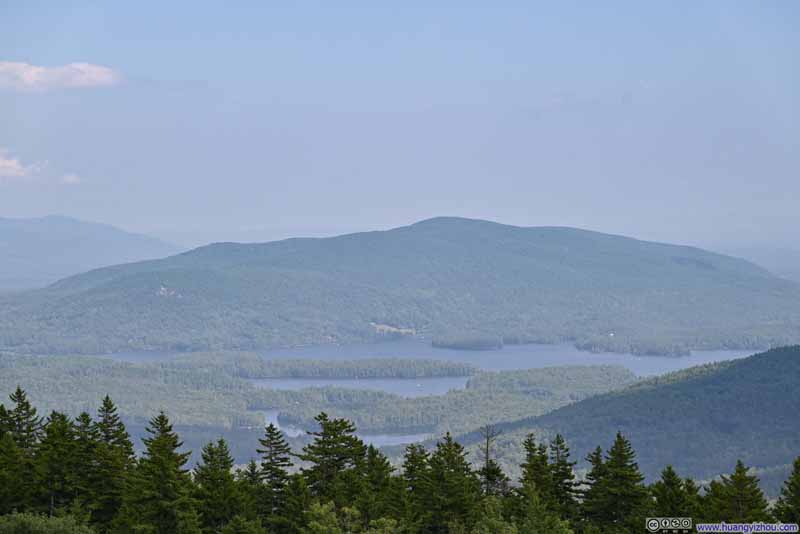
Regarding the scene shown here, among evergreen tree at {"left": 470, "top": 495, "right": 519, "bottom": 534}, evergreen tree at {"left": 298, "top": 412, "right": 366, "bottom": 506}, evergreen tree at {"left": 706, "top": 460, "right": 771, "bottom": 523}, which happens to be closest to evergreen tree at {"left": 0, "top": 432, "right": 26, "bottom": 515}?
evergreen tree at {"left": 298, "top": 412, "right": 366, "bottom": 506}

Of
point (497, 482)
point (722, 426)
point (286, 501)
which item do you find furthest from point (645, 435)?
point (286, 501)

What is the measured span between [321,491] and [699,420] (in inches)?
5043

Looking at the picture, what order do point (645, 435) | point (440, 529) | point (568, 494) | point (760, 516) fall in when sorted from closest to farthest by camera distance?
1. point (760, 516)
2. point (440, 529)
3. point (568, 494)
4. point (645, 435)

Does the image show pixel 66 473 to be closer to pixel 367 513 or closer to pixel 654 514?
pixel 367 513

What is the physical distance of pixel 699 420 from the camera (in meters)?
170

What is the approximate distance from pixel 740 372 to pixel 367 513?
158969 mm

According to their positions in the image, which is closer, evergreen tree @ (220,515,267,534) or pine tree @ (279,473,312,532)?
evergreen tree @ (220,515,267,534)

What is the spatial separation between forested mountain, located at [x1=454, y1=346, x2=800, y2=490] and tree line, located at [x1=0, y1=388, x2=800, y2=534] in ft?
291

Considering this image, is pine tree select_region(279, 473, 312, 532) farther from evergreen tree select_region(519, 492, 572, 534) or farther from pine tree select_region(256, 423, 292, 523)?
evergreen tree select_region(519, 492, 572, 534)

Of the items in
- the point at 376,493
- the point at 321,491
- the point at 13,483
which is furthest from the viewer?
the point at 321,491

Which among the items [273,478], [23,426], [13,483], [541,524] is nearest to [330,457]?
[273,478]

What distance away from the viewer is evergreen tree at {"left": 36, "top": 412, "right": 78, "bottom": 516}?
52188 mm

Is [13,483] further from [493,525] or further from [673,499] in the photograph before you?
[673,499]

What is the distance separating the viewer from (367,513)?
Answer: 159ft
